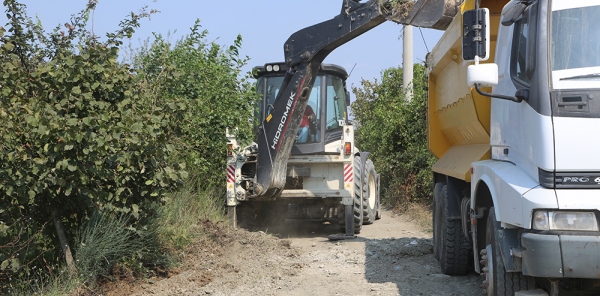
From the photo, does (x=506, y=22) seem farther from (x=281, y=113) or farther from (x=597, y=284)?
(x=281, y=113)

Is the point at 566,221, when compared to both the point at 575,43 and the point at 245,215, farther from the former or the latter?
the point at 245,215

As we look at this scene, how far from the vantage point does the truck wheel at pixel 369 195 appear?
1297 centimetres

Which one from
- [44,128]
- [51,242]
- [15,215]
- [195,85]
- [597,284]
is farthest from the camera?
[195,85]

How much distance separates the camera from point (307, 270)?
844 centimetres

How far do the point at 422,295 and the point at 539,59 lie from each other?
3.00m

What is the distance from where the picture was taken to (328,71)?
12.2 metres

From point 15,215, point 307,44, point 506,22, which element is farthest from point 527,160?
point 307,44

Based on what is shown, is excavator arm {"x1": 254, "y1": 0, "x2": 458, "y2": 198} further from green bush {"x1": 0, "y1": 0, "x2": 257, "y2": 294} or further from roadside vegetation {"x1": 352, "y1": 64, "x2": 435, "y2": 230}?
roadside vegetation {"x1": 352, "y1": 64, "x2": 435, "y2": 230}

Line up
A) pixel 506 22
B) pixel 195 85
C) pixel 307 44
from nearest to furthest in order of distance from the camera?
pixel 506 22 < pixel 307 44 < pixel 195 85

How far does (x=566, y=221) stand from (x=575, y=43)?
122 centimetres

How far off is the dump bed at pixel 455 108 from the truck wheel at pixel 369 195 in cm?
328

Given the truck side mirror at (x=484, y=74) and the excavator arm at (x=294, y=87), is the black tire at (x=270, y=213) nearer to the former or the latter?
the excavator arm at (x=294, y=87)

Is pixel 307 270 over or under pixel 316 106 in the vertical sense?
under

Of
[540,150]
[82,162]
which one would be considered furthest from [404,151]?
[540,150]
